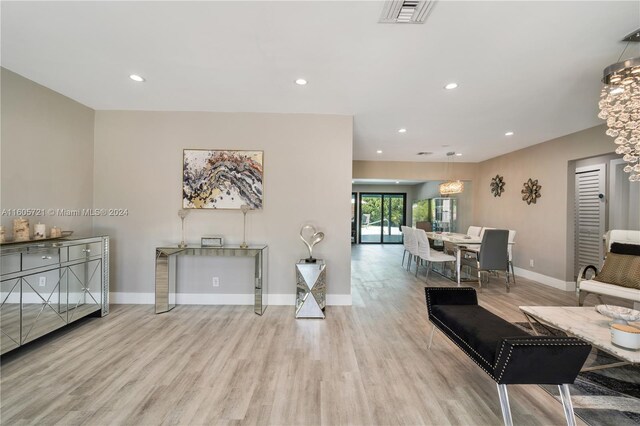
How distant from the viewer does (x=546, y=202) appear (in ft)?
16.5

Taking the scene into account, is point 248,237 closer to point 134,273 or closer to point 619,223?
point 134,273

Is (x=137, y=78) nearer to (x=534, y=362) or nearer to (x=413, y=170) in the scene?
(x=534, y=362)

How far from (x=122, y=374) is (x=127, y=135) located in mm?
2961

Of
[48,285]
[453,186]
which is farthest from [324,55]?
[453,186]

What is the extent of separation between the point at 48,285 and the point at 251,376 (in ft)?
7.46

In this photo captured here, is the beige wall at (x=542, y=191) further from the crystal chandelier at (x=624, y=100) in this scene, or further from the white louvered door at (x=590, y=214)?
the crystal chandelier at (x=624, y=100)

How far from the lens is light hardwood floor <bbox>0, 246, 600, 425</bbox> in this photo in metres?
1.72

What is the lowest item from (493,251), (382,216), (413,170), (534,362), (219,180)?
(534,362)

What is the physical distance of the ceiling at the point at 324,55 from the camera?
1843mm

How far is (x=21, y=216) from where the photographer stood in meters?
2.77

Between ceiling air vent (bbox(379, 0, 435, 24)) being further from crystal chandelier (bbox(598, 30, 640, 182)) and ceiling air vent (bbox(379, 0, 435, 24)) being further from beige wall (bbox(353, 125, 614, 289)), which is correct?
beige wall (bbox(353, 125, 614, 289))

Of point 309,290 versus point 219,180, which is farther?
point 219,180

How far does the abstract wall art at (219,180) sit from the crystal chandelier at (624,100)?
3.54m

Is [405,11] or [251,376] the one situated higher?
[405,11]
